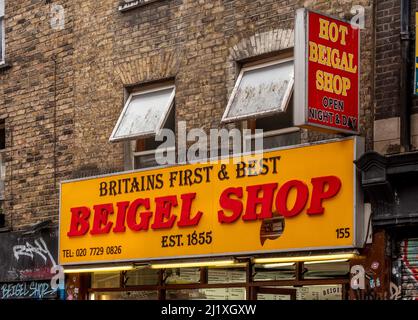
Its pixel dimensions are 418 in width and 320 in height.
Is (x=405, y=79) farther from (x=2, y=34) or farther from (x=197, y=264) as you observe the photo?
(x=2, y=34)

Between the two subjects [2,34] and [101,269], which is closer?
[101,269]

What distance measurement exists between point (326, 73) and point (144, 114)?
407 centimetres

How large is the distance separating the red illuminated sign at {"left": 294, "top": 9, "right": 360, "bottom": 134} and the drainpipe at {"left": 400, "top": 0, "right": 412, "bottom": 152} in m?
0.56

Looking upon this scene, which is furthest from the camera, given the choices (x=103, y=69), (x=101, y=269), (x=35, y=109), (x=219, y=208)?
(x=35, y=109)

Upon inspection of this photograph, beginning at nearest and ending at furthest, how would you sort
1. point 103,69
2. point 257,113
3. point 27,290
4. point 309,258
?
point 309,258, point 257,113, point 103,69, point 27,290

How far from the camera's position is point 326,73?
11.2m

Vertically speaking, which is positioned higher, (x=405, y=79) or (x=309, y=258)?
(x=405, y=79)

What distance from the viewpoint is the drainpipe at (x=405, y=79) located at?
441 inches

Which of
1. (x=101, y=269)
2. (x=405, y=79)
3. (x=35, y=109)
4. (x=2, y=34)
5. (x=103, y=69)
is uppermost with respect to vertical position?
(x=2, y=34)

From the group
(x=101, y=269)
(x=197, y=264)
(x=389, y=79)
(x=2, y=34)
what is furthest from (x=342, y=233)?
(x=2, y=34)

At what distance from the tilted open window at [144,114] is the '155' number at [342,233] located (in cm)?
356

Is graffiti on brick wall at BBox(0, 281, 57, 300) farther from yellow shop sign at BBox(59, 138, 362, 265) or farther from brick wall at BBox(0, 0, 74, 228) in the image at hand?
brick wall at BBox(0, 0, 74, 228)

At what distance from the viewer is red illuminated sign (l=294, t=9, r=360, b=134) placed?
36.2 ft

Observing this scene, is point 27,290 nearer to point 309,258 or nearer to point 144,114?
point 144,114
